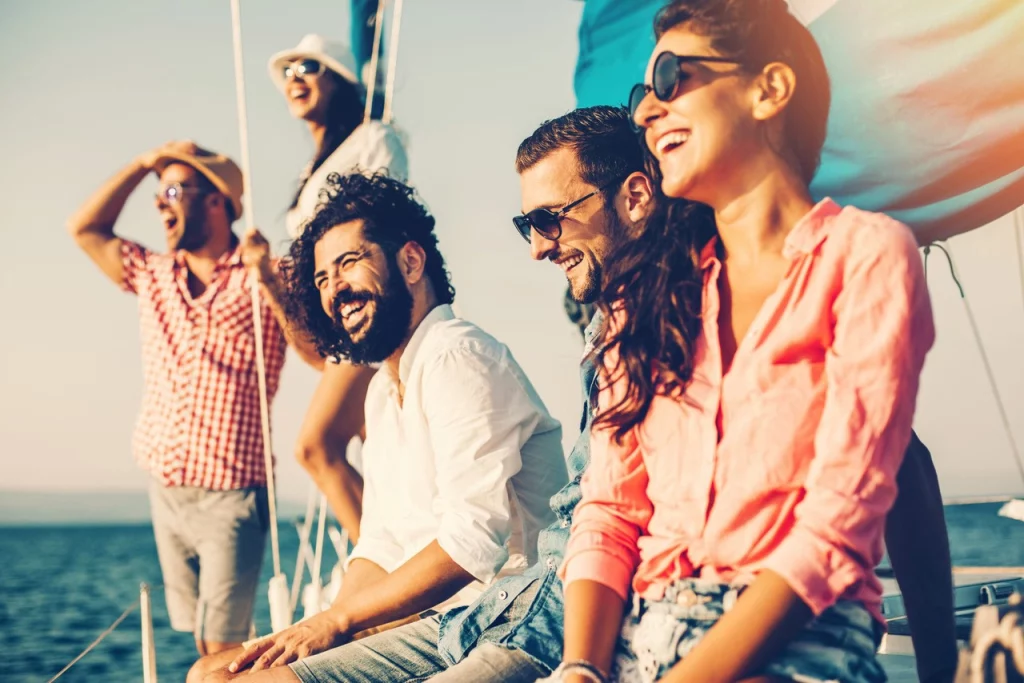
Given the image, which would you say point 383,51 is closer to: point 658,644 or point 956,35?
point 956,35

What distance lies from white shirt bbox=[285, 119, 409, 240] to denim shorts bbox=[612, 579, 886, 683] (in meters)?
2.72

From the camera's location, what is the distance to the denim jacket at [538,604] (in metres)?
2.08

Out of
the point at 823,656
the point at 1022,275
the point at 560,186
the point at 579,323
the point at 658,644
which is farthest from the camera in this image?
the point at 579,323

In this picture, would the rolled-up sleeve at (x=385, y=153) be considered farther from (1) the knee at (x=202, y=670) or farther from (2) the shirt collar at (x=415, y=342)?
(1) the knee at (x=202, y=670)

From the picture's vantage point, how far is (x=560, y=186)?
2582mm

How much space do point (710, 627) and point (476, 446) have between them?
98cm

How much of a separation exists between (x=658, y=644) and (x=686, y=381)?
1.26ft

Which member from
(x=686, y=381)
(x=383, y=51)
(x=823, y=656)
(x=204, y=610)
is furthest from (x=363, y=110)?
(x=823, y=656)

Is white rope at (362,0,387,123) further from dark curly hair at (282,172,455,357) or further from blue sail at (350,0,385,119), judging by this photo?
dark curly hair at (282,172,455,357)

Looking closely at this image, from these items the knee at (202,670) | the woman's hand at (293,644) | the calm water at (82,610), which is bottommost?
the calm water at (82,610)

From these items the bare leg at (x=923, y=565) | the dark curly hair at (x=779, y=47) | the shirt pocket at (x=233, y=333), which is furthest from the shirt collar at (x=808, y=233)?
the shirt pocket at (x=233, y=333)

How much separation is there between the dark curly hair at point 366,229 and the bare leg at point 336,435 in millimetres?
579

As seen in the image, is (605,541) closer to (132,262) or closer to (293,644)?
(293,644)

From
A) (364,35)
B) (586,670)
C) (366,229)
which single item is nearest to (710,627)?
(586,670)
